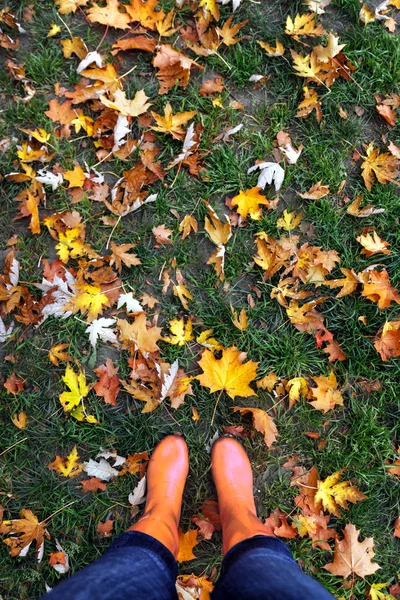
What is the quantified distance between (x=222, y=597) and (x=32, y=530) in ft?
3.96

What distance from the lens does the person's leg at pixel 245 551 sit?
1428 mm

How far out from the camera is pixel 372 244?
2463 millimetres

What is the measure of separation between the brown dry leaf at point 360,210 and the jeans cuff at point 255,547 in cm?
173

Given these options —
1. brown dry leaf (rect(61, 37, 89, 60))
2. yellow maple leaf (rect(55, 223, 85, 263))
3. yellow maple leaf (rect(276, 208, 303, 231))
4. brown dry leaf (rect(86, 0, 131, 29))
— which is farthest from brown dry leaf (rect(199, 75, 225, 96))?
yellow maple leaf (rect(55, 223, 85, 263))

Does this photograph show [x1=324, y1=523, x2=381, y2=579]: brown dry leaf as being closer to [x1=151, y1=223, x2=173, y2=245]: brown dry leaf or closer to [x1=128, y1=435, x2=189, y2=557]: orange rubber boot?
[x1=128, y1=435, x2=189, y2=557]: orange rubber boot

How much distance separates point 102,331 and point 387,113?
6.74 ft

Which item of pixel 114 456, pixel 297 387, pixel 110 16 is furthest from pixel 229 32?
pixel 114 456

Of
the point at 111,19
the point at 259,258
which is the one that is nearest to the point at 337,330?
the point at 259,258

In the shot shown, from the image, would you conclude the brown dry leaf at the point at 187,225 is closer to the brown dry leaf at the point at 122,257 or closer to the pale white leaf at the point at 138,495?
the brown dry leaf at the point at 122,257

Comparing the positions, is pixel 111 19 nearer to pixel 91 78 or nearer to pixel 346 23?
pixel 91 78

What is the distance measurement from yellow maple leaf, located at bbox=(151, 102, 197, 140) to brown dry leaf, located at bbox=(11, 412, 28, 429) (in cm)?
173

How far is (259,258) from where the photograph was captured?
2441 millimetres

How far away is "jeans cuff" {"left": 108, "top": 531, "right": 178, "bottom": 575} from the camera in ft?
5.86

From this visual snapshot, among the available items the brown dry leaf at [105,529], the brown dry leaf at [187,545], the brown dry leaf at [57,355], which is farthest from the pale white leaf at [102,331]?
the brown dry leaf at [187,545]
